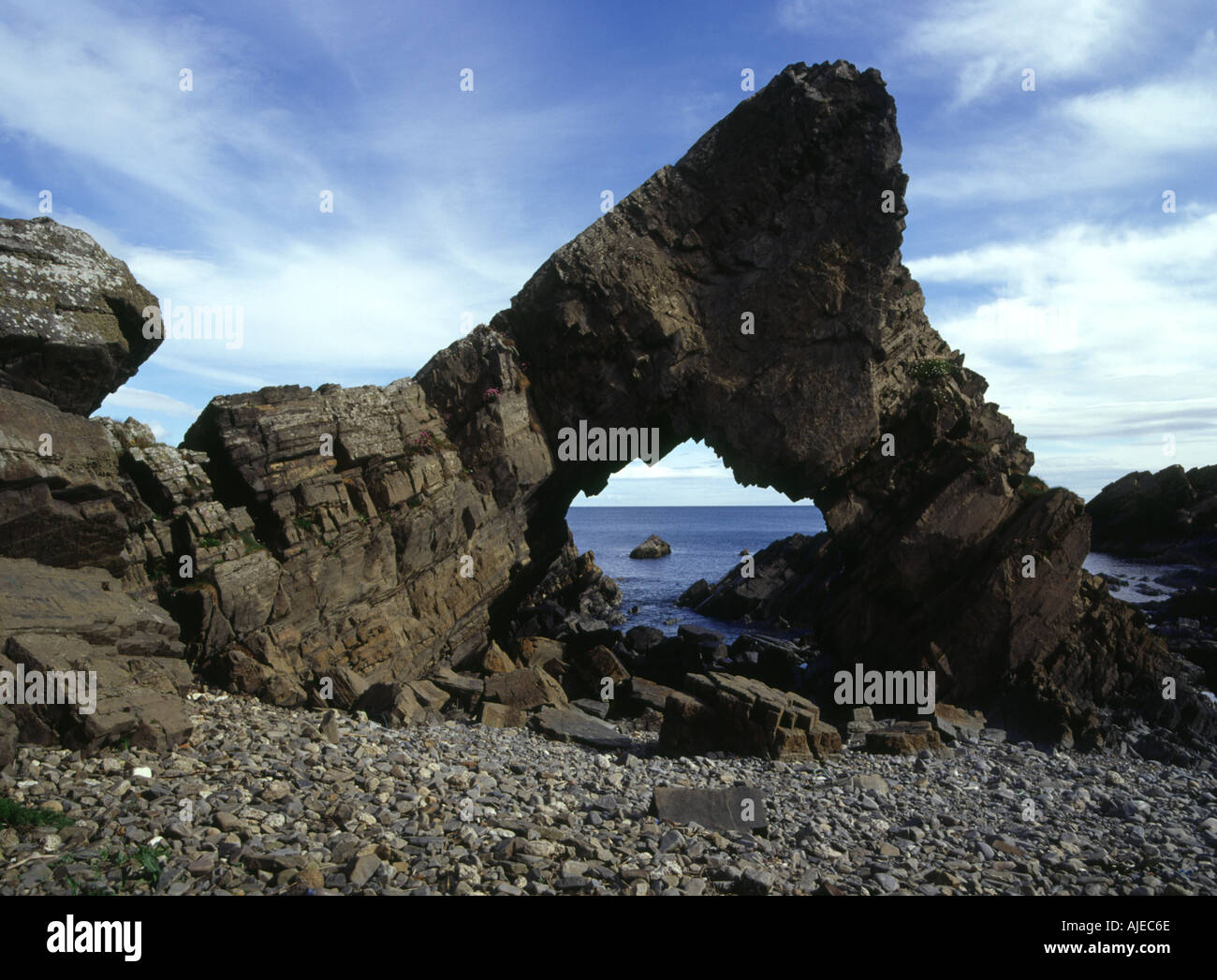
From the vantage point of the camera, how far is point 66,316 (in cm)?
1853

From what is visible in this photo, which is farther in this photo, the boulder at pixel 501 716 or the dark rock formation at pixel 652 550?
the dark rock formation at pixel 652 550

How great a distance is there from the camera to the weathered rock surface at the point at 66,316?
58.2 feet

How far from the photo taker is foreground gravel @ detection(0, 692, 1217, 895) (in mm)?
9812

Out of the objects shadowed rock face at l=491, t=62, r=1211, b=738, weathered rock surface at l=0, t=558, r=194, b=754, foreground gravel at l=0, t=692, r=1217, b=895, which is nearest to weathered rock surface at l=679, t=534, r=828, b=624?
shadowed rock face at l=491, t=62, r=1211, b=738

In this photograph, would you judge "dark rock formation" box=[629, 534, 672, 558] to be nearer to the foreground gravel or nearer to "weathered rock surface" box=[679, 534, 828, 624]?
"weathered rock surface" box=[679, 534, 828, 624]

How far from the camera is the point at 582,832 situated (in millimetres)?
12141

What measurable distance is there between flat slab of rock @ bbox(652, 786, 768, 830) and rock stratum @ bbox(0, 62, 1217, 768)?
20.4 feet

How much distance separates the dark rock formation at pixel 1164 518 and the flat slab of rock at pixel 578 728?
66.4 meters

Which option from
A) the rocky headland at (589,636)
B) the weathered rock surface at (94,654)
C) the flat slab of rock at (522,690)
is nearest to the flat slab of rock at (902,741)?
the rocky headland at (589,636)

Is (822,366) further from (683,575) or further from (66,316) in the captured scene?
(683,575)

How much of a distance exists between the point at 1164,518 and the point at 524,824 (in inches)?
3275

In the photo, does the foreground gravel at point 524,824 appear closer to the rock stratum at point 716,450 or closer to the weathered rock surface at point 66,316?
the rock stratum at point 716,450
